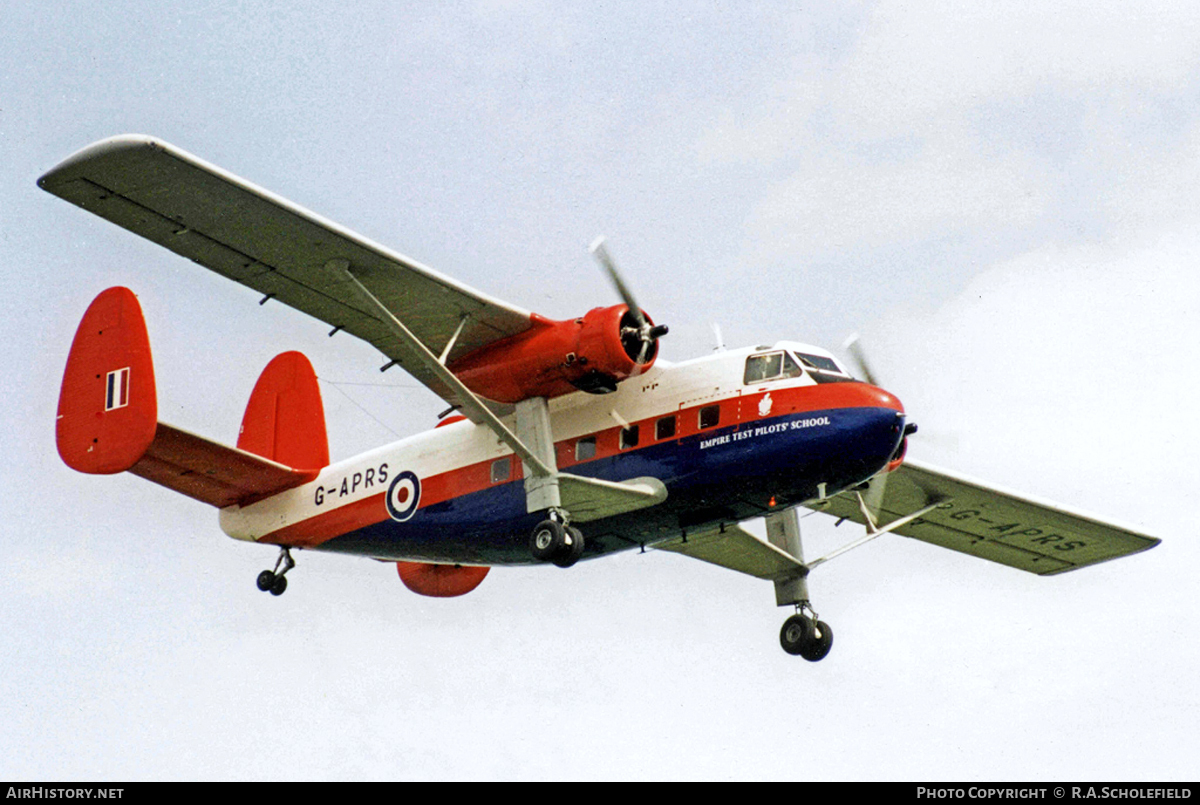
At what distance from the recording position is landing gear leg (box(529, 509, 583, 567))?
2167 cm

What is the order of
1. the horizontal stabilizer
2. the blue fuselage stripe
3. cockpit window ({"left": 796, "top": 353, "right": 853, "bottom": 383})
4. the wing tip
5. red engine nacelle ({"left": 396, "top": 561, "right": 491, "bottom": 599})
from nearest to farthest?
1. the wing tip
2. the blue fuselage stripe
3. cockpit window ({"left": 796, "top": 353, "right": 853, "bottom": 383})
4. the horizontal stabilizer
5. red engine nacelle ({"left": 396, "top": 561, "right": 491, "bottom": 599})

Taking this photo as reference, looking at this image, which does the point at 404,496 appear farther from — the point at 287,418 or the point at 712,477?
the point at 712,477

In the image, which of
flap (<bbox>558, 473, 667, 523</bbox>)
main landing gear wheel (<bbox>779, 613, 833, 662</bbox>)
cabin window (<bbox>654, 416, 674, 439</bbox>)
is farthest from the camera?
main landing gear wheel (<bbox>779, 613, 833, 662</bbox>)

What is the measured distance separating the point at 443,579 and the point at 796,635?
5.67 metres

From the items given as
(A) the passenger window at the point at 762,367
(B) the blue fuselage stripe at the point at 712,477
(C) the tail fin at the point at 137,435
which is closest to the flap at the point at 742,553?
(B) the blue fuselage stripe at the point at 712,477

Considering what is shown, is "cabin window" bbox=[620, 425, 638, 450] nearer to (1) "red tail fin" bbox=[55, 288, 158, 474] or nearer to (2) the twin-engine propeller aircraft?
(2) the twin-engine propeller aircraft

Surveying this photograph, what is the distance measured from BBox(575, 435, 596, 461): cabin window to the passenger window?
→ 2.22m

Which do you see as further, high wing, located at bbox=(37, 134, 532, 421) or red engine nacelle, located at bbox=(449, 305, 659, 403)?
red engine nacelle, located at bbox=(449, 305, 659, 403)

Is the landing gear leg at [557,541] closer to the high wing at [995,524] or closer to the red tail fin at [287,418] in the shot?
the high wing at [995,524]

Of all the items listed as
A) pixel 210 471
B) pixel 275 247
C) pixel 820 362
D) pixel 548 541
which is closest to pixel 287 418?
pixel 210 471

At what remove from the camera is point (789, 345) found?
2189cm

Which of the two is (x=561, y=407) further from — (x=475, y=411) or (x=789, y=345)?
(x=789, y=345)

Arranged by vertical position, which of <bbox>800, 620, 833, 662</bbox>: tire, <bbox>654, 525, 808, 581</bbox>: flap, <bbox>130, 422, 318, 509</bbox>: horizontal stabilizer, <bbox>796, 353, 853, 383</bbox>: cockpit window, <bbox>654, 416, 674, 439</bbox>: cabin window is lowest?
<bbox>800, 620, 833, 662</bbox>: tire

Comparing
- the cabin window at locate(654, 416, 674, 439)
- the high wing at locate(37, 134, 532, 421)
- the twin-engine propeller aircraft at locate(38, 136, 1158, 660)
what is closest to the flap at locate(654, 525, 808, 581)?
the twin-engine propeller aircraft at locate(38, 136, 1158, 660)
